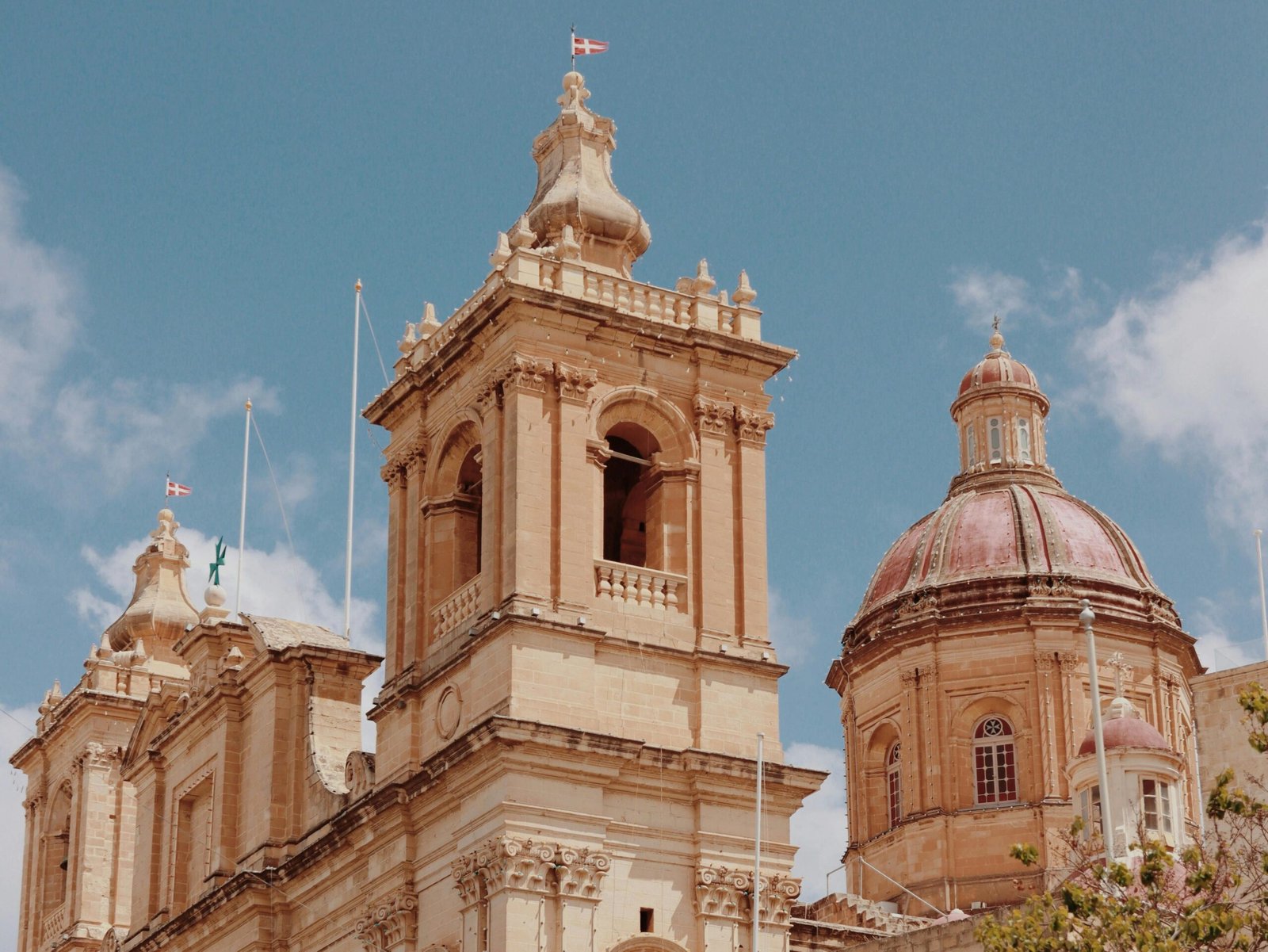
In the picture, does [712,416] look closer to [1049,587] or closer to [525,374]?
[525,374]

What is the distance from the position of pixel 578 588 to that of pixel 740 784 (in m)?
3.46

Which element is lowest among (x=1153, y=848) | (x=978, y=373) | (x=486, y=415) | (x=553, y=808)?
(x=1153, y=848)

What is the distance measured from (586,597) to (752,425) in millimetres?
4185

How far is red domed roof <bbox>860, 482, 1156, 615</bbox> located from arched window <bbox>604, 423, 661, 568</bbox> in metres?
14.0

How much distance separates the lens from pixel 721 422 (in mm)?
37875

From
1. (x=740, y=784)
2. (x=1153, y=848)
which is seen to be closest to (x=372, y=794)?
(x=740, y=784)

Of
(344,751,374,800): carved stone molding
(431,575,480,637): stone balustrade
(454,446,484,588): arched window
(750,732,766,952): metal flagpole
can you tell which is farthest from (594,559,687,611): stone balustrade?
(344,751,374,800): carved stone molding

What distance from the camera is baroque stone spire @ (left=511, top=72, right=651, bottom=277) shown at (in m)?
39.3

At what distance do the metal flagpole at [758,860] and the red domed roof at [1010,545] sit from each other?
56.2 feet

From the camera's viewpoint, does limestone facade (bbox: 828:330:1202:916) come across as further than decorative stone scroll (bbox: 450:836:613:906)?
Yes

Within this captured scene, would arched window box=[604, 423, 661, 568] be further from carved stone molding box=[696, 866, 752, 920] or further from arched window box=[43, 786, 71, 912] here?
arched window box=[43, 786, 71, 912]

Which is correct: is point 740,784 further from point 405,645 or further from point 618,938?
point 405,645

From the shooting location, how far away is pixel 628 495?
128 feet

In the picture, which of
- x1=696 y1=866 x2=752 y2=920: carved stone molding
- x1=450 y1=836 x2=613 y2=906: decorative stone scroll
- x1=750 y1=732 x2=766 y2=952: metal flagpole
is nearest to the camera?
x1=450 y1=836 x2=613 y2=906: decorative stone scroll
